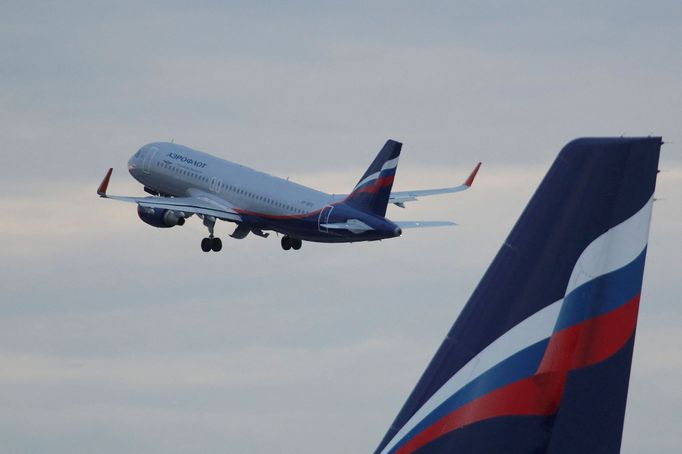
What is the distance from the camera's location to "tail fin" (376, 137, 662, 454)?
2014 centimetres

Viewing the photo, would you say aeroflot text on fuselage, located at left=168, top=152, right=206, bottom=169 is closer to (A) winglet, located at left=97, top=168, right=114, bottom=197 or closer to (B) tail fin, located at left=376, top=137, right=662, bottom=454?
(A) winglet, located at left=97, top=168, right=114, bottom=197

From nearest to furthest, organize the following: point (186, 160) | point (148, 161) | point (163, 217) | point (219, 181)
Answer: point (163, 217), point (219, 181), point (186, 160), point (148, 161)

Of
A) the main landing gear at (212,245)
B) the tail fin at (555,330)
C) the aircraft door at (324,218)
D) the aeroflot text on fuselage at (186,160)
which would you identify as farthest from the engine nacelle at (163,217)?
the tail fin at (555,330)

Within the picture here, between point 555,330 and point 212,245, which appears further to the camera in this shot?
point 212,245

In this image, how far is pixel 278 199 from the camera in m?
101

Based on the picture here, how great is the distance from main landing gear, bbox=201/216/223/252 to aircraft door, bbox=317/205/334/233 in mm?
12880

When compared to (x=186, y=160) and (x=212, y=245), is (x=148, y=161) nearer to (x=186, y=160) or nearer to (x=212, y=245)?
(x=186, y=160)

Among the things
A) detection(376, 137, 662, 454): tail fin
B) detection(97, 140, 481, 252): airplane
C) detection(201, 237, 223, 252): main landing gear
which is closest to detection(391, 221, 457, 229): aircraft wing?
detection(97, 140, 481, 252): airplane

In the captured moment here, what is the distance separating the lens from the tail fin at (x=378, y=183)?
321 ft

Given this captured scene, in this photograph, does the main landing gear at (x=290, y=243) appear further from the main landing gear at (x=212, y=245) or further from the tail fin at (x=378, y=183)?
the tail fin at (x=378, y=183)

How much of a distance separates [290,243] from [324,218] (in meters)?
11.3

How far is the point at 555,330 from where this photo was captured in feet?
67.6

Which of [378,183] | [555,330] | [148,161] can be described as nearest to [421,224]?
[378,183]

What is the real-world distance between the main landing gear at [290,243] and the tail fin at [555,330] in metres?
86.6
